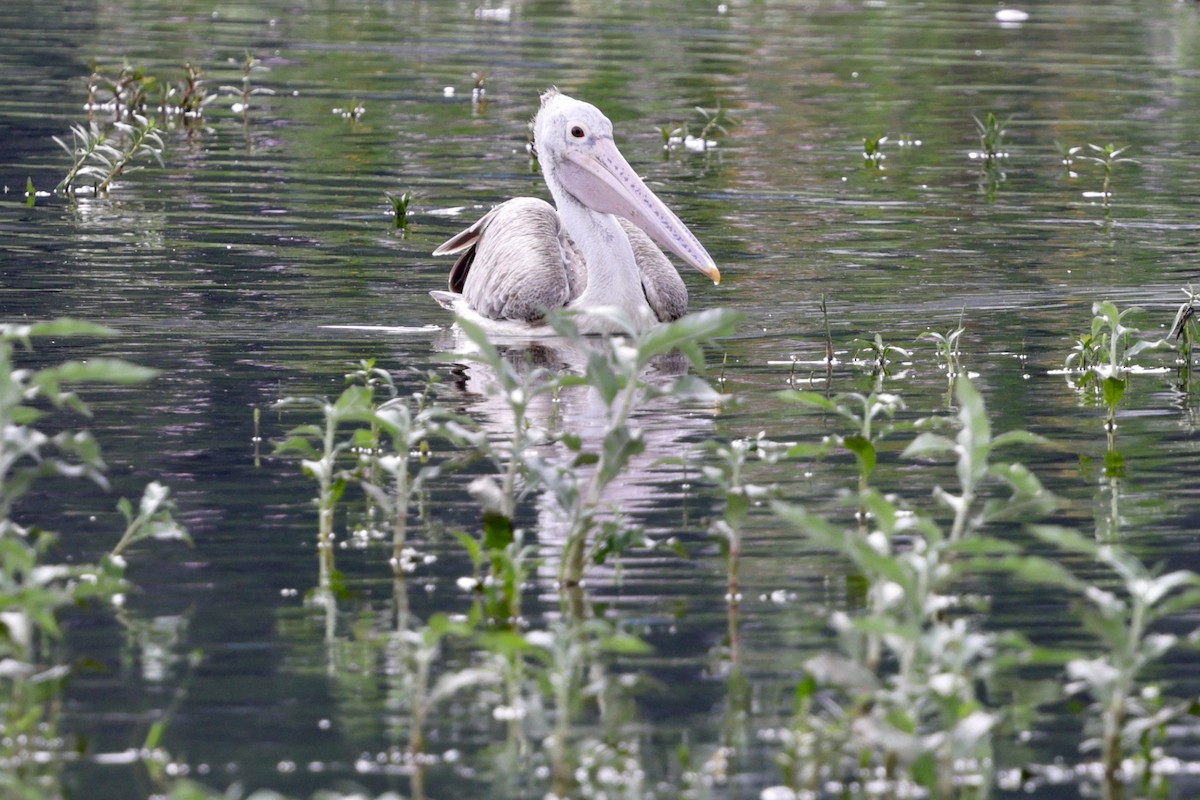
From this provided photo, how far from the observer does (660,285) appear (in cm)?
966

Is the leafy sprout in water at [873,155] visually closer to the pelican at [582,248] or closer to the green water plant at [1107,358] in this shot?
the pelican at [582,248]

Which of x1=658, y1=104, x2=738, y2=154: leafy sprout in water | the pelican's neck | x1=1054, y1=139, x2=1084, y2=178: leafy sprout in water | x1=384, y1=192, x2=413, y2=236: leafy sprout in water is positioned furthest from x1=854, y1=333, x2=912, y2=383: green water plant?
x1=658, y1=104, x2=738, y2=154: leafy sprout in water

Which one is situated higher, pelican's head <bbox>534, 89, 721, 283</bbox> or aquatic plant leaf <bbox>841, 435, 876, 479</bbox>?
pelican's head <bbox>534, 89, 721, 283</bbox>

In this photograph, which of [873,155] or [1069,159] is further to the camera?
[873,155]

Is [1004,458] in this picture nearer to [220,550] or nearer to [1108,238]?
[220,550]

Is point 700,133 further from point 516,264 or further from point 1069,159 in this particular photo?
point 516,264

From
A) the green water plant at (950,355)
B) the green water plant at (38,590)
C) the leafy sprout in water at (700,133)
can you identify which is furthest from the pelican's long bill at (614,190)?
the leafy sprout in water at (700,133)

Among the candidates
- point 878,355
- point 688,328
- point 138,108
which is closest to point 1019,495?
point 688,328

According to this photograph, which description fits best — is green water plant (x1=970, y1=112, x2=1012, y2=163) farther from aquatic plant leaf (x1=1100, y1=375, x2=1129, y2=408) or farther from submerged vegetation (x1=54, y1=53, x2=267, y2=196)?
aquatic plant leaf (x1=1100, y1=375, x2=1129, y2=408)

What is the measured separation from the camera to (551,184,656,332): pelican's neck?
926 cm

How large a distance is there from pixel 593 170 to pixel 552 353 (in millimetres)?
1082

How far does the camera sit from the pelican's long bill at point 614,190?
9594 mm

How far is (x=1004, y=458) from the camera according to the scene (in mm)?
6508

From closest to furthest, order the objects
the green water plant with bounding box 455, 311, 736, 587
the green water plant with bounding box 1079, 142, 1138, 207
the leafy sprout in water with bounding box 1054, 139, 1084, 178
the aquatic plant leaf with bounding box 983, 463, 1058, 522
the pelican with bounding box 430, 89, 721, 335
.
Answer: the aquatic plant leaf with bounding box 983, 463, 1058, 522, the green water plant with bounding box 455, 311, 736, 587, the pelican with bounding box 430, 89, 721, 335, the green water plant with bounding box 1079, 142, 1138, 207, the leafy sprout in water with bounding box 1054, 139, 1084, 178
